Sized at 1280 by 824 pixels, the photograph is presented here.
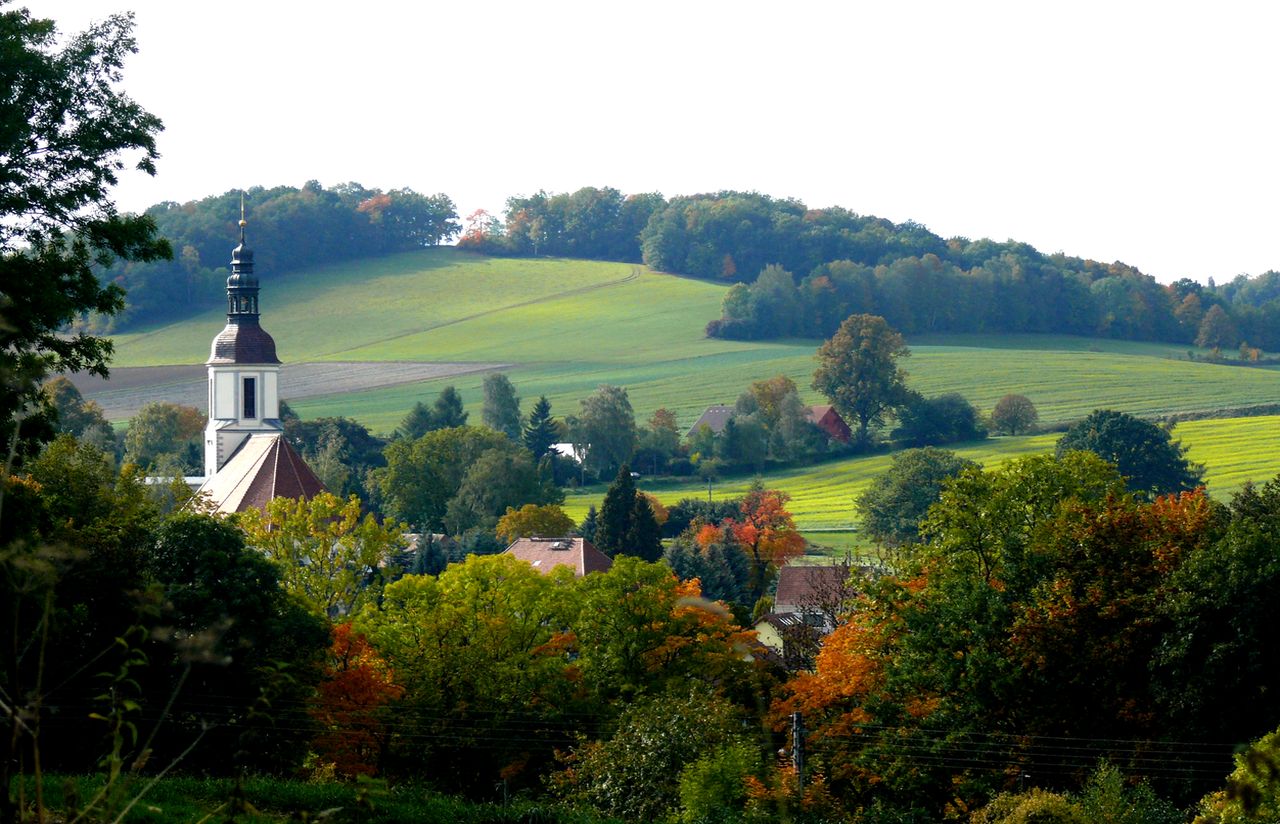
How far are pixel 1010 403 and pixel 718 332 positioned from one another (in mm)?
34736

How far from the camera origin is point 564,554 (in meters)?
62.4

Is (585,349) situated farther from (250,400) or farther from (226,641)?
(226,641)

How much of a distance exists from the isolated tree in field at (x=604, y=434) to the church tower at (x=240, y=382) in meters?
27.0

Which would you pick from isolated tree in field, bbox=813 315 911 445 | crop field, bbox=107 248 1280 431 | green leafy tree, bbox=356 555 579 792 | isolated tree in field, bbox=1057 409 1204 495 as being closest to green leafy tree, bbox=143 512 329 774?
green leafy tree, bbox=356 555 579 792

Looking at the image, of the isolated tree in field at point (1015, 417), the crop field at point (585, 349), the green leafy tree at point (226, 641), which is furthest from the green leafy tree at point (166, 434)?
the green leafy tree at point (226, 641)

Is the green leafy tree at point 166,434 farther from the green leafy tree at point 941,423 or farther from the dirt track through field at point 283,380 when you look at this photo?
the green leafy tree at point 941,423

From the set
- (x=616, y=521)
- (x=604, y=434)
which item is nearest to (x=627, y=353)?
(x=604, y=434)

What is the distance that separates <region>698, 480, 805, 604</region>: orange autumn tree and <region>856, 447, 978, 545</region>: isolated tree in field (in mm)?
4506

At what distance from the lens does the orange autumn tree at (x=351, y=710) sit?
31.0 metres

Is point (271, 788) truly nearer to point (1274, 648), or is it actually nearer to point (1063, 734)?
point (1063, 734)

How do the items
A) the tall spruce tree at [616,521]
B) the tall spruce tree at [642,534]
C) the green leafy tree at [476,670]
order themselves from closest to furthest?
1. the green leafy tree at [476,670]
2. the tall spruce tree at [642,534]
3. the tall spruce tree at [616,521]

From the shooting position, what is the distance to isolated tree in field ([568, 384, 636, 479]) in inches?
4035

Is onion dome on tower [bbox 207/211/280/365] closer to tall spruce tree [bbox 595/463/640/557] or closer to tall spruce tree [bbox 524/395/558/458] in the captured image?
tall spruce tree [bbox 595/463/640/557]

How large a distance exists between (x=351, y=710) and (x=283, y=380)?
92028 mm
